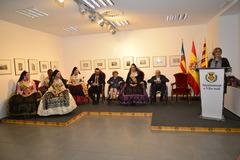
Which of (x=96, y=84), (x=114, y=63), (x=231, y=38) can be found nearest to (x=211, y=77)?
(x=231, y=38)

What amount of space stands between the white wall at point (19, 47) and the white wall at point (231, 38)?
677cm

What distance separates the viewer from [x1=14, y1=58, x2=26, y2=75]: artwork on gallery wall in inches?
219

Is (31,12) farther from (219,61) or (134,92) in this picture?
(219,61)

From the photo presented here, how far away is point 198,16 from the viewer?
5629mm

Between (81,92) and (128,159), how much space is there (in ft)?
13.7

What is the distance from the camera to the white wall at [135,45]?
272 inches

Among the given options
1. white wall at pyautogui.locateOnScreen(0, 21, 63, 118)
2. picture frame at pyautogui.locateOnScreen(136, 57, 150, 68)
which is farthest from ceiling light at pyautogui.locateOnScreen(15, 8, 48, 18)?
picture frame at pyautogui.locateOnScreen(136, 57, 150, 68)

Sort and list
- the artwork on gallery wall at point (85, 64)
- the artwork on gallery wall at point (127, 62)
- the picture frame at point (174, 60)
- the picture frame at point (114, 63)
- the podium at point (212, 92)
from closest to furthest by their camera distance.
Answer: the podium at point (212, 92) → the picture frame at point (174, 60) → the artwork on gallery wall at point (127, 62) → the picture frame at point (114, 63) → the artwork on gallery wall at point (85, 64)

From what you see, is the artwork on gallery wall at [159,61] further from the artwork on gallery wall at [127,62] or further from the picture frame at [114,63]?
the picture frame at [114,63]

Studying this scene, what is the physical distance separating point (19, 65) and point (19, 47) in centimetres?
64

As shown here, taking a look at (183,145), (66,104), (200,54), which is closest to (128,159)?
(183,145)

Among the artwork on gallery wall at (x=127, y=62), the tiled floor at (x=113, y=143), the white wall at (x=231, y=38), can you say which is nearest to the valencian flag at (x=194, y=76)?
the white wall at (x=231, y=38)

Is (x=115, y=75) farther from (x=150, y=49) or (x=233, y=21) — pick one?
(x=233, y=21)

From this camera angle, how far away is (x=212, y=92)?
12.8ft
